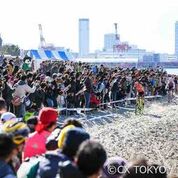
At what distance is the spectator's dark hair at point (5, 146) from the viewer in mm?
5227

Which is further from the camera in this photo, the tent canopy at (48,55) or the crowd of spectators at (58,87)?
the tent canopy at (48,55)

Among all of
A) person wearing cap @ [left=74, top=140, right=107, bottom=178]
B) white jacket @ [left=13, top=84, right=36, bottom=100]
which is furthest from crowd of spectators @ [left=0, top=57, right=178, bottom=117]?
person wearing cap @ [left=74, top=140, right=107, bottom=178]

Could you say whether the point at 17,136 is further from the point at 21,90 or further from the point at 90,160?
the point at 21,90

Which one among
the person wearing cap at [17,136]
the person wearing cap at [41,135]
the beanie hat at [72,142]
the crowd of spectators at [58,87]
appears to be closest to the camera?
the beanie hat at [72,142]

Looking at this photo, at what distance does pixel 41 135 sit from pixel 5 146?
1369 mm

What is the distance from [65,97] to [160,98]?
1295 cm

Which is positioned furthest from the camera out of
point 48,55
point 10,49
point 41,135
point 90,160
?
point 10,49

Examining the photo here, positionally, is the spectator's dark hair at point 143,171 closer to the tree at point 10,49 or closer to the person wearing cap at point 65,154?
the person wearing cap at point 65,154

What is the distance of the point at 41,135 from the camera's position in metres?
6.59

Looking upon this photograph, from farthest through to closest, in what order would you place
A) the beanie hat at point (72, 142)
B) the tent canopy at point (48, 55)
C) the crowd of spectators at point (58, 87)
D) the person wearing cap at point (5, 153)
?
the tent canopy at point (48, 55) < the crowd of spectators at point (58, 87) < the person wearing cap at point (5, 153) < the beanie hat at point (72, 142)

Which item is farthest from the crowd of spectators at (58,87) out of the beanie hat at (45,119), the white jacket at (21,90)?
the beanie hat at (45,119)

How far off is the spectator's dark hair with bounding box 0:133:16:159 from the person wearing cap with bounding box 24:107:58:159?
1099 mm

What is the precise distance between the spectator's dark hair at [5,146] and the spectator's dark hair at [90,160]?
1.05 m

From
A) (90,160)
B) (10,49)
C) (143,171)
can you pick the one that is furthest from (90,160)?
(10,49)
